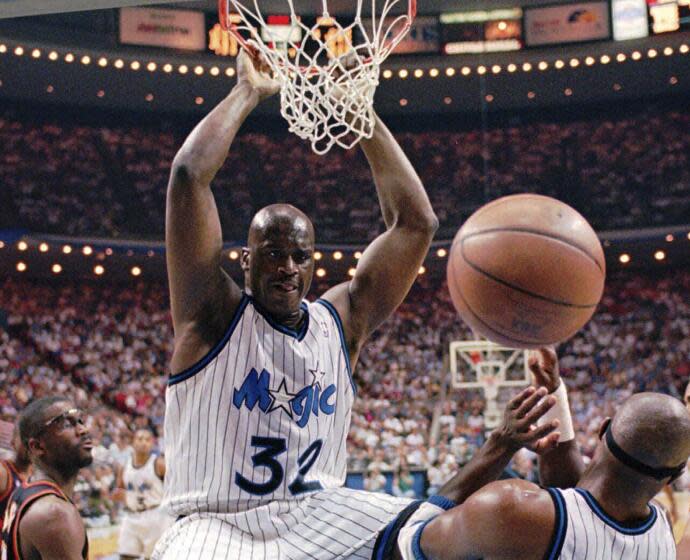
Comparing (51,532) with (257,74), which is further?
(51,532)

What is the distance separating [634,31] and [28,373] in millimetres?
12135

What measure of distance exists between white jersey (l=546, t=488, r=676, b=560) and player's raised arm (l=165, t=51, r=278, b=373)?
1.09 metres

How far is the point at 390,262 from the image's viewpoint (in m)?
3.32

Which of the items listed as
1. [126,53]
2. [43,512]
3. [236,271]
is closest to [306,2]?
[126,53]

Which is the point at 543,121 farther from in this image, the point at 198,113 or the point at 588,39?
the point at 198,113

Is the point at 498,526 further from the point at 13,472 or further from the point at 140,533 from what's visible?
the point at 140,533

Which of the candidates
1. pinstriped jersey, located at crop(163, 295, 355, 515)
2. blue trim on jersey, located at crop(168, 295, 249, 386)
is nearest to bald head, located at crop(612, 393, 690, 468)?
pinstriped jersey, located at crop(163, 295, 355, 515)

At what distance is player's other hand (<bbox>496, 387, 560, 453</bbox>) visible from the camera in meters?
2.51

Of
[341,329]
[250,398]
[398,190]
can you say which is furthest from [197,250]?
[398,190]

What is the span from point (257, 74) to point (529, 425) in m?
1.60

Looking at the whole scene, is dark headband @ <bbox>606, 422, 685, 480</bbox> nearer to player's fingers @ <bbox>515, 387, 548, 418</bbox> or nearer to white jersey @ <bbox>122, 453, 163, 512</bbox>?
player's fingers @ <bbox>515, 387, 548, 418</bbox>

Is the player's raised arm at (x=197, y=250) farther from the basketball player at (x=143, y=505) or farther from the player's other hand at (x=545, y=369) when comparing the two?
the basketball player at (x=143, y=505)

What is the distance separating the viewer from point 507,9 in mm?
18422

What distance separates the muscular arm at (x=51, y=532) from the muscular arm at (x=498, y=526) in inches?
66.5
